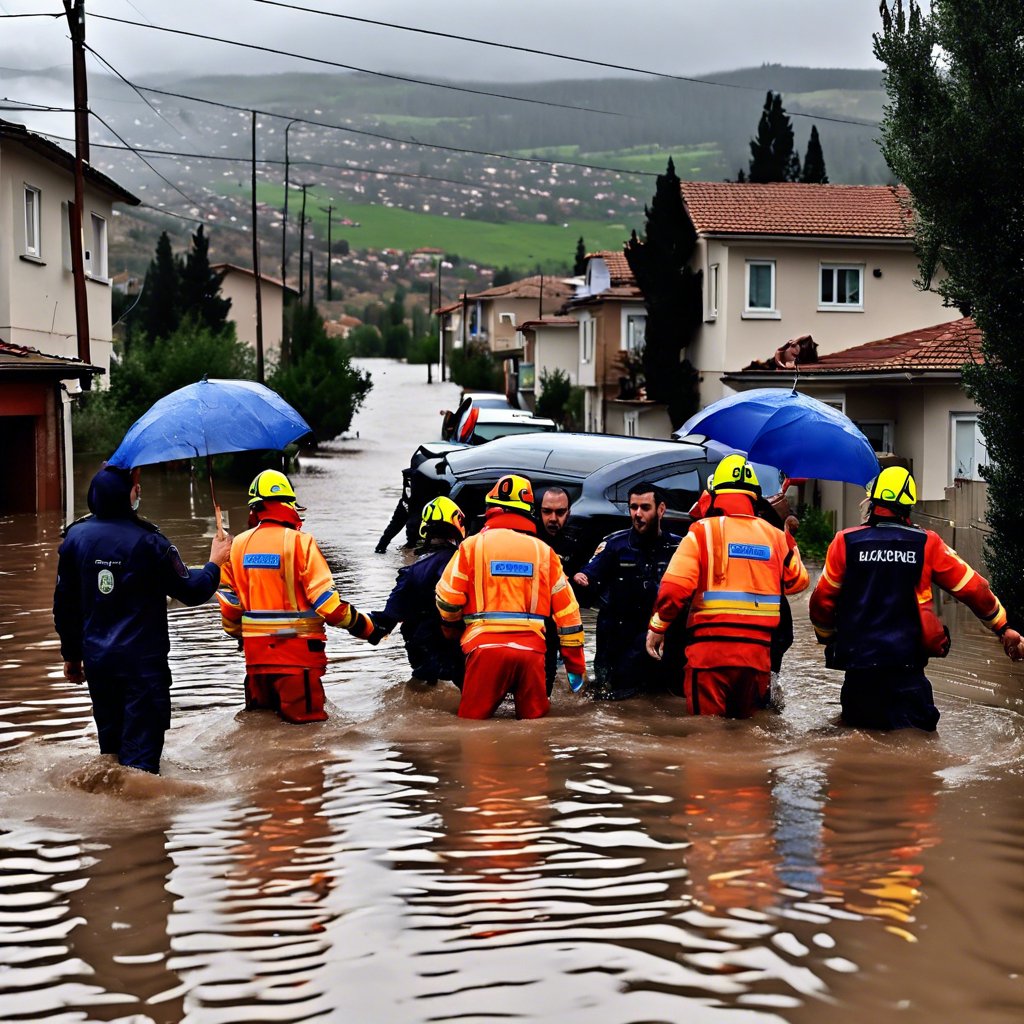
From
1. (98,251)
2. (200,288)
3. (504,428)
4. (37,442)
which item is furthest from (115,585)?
(200,288)

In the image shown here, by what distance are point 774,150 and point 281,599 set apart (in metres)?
46.8

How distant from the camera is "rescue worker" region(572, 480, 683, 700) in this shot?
31.9ft

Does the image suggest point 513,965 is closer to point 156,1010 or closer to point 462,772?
point 156,1010

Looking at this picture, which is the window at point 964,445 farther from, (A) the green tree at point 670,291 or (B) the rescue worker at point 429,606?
(B) the rescue worker at point 429,606

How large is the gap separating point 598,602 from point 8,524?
15288mm

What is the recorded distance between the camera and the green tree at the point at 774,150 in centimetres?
A: 5178

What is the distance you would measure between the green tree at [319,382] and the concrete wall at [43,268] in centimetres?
1417

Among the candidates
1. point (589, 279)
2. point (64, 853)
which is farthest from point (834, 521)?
point (589, 279)

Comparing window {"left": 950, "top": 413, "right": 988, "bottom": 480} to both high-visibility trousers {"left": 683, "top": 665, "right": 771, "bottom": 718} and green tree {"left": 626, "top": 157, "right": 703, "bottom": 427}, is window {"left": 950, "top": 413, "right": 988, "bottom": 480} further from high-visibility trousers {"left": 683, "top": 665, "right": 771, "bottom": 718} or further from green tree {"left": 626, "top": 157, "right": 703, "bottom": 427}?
high-visibility trousers {"left": 683, "top": 665, "right": 771, "bottom": 718}

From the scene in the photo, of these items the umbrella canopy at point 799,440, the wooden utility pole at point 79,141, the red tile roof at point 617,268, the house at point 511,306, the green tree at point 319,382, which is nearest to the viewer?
the umbrella canopy at point 799,440

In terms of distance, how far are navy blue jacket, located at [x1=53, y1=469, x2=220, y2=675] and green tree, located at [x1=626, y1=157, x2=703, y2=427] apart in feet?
98.0

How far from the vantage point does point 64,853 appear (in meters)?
6.78

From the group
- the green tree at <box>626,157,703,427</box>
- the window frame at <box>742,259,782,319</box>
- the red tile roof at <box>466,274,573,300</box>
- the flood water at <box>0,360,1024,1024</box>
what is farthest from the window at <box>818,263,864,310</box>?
the red tile roof at <box>466,274,573,300</box>

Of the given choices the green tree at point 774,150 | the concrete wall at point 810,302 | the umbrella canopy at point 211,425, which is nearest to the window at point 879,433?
the concrete wall at point 810,302
